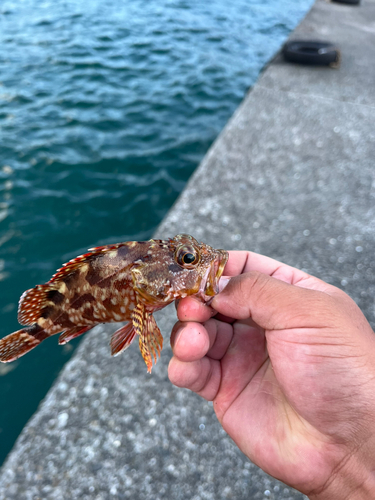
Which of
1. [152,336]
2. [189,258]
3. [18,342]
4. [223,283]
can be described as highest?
[189,258]

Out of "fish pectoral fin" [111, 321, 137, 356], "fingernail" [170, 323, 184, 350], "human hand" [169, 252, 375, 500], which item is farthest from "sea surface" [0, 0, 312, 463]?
"human hand" [169, 252, 375, 500]

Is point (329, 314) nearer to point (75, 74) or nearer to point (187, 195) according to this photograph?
point (187, 195)

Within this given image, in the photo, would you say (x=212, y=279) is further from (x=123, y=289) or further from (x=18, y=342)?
(x=18, y=342)

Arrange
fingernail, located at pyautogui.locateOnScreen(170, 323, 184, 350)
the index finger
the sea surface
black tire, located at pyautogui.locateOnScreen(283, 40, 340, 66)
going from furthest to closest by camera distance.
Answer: black tire, located at pyautogui.locateOnScreen(283, 40, 340, 66), the sea surface, the index finger, fingernail, located at pyautogui.locateOnScreen(170, 323, 184, 350)

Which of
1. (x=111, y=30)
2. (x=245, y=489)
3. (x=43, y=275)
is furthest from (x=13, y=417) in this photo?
(x=111, y=30)

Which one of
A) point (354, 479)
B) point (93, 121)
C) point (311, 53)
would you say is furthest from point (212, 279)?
point (311, 53)

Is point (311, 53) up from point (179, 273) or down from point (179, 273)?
up

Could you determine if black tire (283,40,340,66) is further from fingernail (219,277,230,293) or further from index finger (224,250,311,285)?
fingernail (219,277,230,293)
